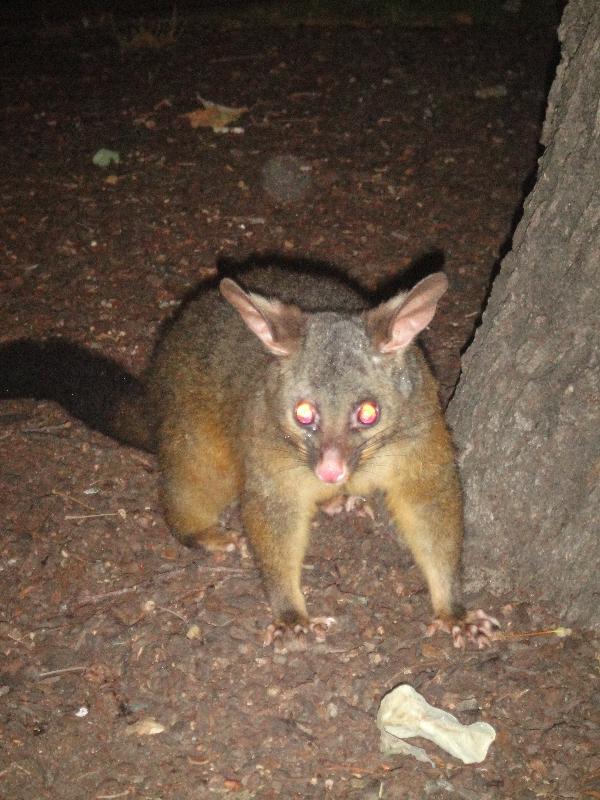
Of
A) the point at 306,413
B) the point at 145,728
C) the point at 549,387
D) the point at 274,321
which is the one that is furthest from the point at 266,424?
the point at 145,728

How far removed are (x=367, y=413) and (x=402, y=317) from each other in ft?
1.40

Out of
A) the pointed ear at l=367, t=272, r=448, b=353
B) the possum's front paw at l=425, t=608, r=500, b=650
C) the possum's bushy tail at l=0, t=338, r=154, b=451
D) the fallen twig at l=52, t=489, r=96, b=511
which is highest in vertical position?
the pointed ear at l=367, t=272, r=448, b=353

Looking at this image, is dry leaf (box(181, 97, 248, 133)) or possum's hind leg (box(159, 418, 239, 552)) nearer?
possum's hind leg (box(159, 418, 239, 552))

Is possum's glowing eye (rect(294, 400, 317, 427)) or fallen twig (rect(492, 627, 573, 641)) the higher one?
possum's glowing eye (rect(294, 400, 317, 427))

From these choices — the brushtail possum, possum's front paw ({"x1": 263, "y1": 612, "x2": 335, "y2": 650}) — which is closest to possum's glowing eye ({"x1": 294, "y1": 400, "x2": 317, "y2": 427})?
the brushtail possum

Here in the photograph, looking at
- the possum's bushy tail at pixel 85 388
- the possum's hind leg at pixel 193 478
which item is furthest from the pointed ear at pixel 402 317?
the possum's bushy tail at pixel 85 388

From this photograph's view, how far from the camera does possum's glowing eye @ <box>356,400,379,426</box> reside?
11.8 feet

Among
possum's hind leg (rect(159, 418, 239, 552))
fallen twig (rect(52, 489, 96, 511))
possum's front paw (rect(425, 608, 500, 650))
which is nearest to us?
possum's front paw (rect(425, 608, 500, 650))

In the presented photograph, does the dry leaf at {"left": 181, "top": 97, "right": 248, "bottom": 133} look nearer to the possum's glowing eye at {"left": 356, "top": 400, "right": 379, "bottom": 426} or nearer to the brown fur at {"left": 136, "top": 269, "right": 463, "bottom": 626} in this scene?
A: the brown fur at {"left": 136, "top": 269, "right": 463, "bottom": 626}

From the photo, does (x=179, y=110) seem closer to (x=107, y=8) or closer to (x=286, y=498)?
(x=107, y=8)

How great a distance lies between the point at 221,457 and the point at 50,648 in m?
1.23

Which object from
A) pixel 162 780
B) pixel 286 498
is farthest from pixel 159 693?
pixel 286 498

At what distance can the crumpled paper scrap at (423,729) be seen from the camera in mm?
3471

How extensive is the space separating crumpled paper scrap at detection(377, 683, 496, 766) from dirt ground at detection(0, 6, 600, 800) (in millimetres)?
46
